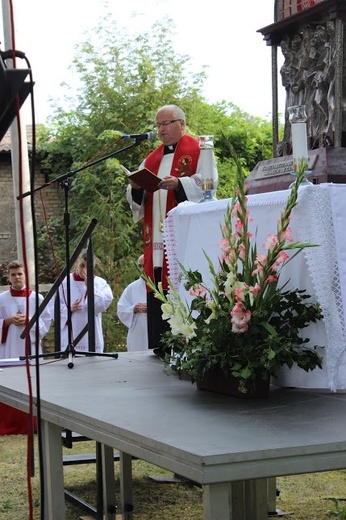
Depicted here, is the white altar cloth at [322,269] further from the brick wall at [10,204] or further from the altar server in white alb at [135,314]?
the brick wall at [10,204]

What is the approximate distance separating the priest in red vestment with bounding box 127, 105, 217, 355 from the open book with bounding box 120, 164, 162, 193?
34cm

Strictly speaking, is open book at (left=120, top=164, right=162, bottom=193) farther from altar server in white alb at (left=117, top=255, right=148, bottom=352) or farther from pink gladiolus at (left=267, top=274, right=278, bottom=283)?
altar server in white alb at (left=117, top=255, right=148, bottom=352)

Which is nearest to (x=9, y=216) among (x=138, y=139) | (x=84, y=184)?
(x=84, y=184)

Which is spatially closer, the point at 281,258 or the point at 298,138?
the point at 281,258

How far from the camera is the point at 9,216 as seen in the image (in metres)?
16.0

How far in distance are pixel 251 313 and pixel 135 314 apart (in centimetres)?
585

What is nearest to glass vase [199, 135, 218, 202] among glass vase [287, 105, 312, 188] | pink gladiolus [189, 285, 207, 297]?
glass vase [287, 105, 312, 188]

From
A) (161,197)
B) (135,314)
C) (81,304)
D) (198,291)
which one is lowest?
(135,314)

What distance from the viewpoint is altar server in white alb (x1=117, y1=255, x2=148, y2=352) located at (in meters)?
9.79

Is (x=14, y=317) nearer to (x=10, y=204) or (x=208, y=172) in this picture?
(x=208, y=172)

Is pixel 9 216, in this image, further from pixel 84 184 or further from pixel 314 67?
pixel 314 67

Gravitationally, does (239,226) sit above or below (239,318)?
above

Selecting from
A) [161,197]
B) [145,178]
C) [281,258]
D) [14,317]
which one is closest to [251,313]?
[281,258]

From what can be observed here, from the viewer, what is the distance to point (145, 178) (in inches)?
225
